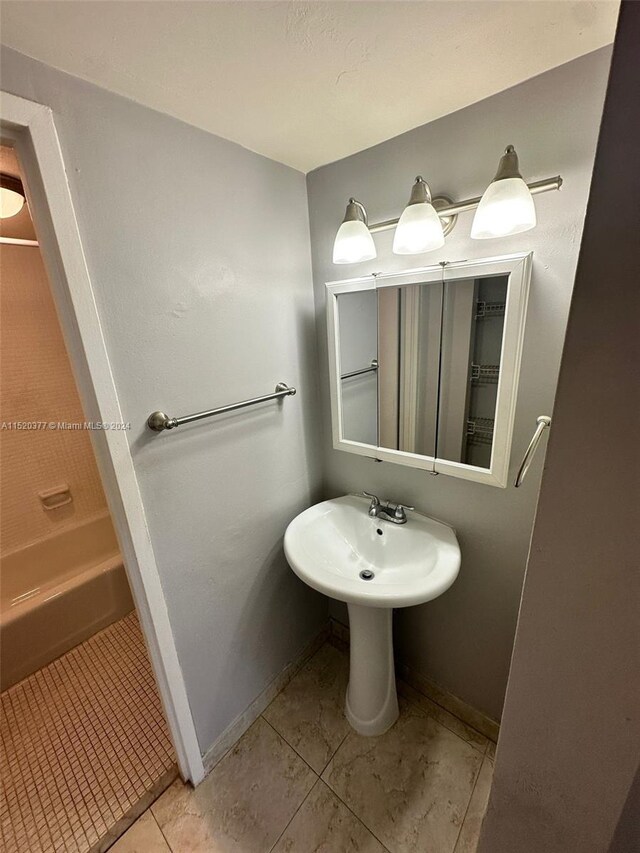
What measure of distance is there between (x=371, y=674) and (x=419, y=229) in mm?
1540

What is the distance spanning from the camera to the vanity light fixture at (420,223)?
0.86 meters

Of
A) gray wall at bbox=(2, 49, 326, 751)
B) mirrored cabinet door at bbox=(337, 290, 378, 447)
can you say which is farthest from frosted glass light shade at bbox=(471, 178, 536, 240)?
gray wall at bbox=(2, 49, 326, 751)

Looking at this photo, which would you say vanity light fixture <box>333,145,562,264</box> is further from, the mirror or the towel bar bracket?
the towel bar bracket

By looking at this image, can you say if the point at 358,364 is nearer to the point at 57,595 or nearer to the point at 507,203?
the point at 507,203

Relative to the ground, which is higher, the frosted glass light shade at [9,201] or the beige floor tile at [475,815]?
the frosted glass light shade at [9,201]

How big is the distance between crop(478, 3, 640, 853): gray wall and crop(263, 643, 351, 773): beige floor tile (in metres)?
0.88

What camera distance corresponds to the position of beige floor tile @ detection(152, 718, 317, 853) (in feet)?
3.52

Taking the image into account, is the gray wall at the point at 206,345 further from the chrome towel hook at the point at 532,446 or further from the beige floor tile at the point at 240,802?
the chrome towel hook at the point at 532,446

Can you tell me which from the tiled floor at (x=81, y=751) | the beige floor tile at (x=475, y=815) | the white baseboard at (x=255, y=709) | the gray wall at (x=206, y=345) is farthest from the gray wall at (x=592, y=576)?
the tiled floor at (x=81, y=751)

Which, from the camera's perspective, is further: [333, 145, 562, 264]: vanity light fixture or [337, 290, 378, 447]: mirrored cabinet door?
[337, 290, 378, 447]: mirrored cabinet door

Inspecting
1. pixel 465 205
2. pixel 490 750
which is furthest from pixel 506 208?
pixel 490 750

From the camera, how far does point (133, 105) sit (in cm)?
79

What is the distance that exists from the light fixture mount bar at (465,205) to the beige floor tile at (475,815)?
5.51 ft

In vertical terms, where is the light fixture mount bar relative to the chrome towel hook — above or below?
above
